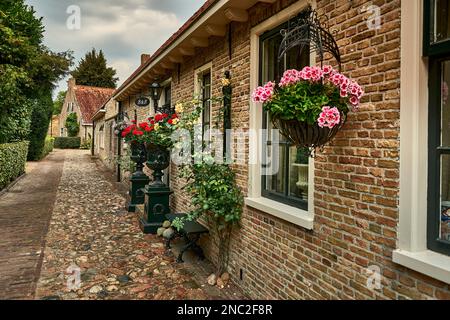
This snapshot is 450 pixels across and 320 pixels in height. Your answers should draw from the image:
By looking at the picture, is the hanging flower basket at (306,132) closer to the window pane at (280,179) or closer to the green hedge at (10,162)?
the window pane at (280,179)

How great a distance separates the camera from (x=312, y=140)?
94.8 inches

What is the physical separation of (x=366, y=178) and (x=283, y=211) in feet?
3.53

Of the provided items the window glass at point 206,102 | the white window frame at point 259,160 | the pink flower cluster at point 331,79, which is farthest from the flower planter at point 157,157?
the pink flower cluster at point 331,79

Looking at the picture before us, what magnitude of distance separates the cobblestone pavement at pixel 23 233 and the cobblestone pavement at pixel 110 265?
0.52 feet

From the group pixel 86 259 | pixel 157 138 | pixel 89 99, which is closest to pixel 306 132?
pixel 86 259

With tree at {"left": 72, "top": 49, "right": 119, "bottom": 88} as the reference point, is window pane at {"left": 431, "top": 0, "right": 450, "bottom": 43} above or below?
below

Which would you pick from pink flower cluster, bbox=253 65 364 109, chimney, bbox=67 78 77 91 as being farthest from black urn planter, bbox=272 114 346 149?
chimney, bbox=67 78 77 91

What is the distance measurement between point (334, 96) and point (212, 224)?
10.4 feet

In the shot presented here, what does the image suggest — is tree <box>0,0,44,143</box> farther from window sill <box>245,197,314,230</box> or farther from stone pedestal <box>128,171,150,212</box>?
window sill <box>245,197,314,230</box>

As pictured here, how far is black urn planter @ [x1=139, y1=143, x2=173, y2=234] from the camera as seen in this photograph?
661 cm

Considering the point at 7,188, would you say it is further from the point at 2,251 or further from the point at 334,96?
the point at 334,96

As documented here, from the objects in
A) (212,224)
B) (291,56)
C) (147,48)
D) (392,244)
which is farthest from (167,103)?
(147,48)

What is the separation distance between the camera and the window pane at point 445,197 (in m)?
2.03

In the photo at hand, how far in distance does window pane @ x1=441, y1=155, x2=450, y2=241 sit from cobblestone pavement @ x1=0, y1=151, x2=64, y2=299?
4104mm
